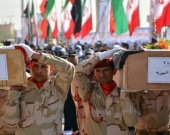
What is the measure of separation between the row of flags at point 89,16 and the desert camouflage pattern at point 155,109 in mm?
7679

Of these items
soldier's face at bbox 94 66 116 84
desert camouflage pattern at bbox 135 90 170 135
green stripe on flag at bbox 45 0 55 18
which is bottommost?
desert camouflage pattern at bbox 135 90 170 135

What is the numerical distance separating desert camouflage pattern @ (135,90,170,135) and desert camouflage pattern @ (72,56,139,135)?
0.44m

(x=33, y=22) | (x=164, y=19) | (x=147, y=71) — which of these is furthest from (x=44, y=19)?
(x=147, y=71)

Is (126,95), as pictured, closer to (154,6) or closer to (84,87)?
(84,87)

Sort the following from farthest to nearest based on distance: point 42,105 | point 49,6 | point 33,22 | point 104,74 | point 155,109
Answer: point 33,22 → point 49,6 → point 155,109 → point 104,74 → point 42,105

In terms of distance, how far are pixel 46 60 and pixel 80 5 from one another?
15.8m

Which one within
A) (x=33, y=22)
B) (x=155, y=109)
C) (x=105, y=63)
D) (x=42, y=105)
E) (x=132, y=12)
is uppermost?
(x=132, y=12)

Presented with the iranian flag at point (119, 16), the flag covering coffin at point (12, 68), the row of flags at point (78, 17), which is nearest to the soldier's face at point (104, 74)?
the flag covering coffin at point (12, 68)

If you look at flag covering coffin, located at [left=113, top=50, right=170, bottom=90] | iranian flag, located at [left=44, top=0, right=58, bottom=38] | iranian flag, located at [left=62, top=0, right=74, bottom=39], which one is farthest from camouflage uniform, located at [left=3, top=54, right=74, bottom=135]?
iranian flag, located at [left=44, top=0, right=58, bottom=38]

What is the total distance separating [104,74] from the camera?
4.24 m

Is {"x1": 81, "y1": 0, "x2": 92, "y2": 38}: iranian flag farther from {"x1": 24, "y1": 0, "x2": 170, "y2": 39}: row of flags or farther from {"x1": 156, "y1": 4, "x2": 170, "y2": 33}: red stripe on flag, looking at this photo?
{"x1": 156, "y1": 4, "x2": 170, "y2": 33}: red stripe on flag

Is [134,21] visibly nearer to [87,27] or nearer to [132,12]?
[132,12]

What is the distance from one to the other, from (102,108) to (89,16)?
1584 cm

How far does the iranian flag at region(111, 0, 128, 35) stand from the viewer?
645 inches
